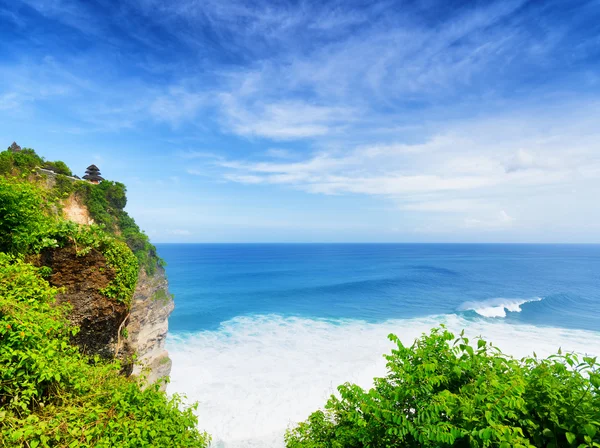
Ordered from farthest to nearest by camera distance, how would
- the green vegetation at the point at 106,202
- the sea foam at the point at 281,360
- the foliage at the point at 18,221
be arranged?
the sea foam at the point at 281,360
the green vegetation at the point at 106,202
the foliage at the point at 18,221

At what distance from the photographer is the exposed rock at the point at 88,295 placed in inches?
271

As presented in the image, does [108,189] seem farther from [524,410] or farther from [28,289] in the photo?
[524,410]

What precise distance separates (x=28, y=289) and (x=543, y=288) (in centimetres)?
7069

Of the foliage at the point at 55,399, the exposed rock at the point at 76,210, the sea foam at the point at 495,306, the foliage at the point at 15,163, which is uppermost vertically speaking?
the foliage at the point at 15,163

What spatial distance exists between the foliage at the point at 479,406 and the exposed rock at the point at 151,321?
15073 mm

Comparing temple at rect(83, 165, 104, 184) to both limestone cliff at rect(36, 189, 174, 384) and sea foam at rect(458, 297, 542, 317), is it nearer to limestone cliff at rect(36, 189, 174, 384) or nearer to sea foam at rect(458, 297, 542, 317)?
limestone cliff at rect(36, 189, 174, 384)

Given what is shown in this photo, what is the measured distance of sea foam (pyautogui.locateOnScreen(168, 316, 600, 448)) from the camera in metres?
16.7

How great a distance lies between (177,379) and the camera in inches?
802

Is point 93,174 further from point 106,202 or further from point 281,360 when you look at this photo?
point 281,360

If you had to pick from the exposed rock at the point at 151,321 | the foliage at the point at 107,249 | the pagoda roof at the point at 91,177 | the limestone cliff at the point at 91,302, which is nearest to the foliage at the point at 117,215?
the exposed rock at the point at 151,321

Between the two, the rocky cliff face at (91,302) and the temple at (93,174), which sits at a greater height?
the temple at (93,174)

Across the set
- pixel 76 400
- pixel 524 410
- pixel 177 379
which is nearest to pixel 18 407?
pixel 76 400

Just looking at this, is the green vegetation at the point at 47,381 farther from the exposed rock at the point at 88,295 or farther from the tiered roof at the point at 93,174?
the tiered roof at the point at 93,174

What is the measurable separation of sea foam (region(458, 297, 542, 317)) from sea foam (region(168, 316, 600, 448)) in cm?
412
